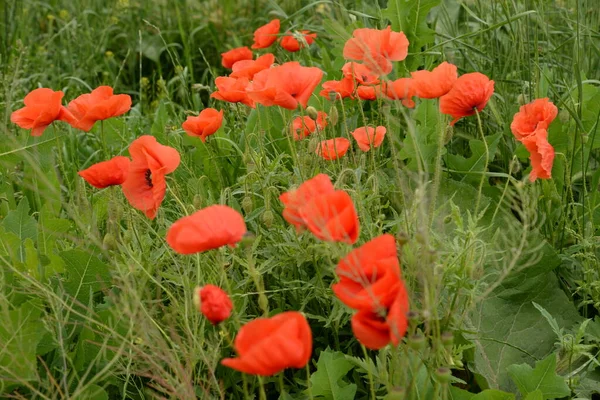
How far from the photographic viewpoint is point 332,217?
1.13 metres

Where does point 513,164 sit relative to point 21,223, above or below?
above

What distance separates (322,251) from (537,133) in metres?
0.50

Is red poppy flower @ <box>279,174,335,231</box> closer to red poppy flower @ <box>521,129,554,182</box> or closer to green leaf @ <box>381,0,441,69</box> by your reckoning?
red poppy flower @ <box>521,129,554,182</box>

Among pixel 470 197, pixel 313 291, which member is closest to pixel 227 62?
pixel 470 197

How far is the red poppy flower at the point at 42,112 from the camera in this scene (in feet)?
5.80

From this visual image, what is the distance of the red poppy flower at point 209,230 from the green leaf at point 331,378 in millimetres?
446

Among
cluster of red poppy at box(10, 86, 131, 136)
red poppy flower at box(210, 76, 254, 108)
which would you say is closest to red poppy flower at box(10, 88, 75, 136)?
cluster of red poppy at box(10, 86, 131, 136)

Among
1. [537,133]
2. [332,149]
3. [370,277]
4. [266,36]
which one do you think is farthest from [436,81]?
[266,36]

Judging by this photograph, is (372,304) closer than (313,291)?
Yes

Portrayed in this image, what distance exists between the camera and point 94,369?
1.66 m

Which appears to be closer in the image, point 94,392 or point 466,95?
point 94,392

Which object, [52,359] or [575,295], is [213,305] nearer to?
[52,359]

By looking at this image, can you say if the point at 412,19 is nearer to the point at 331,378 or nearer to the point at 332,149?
the point at 332,149

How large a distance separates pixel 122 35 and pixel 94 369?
2494 millimetres
